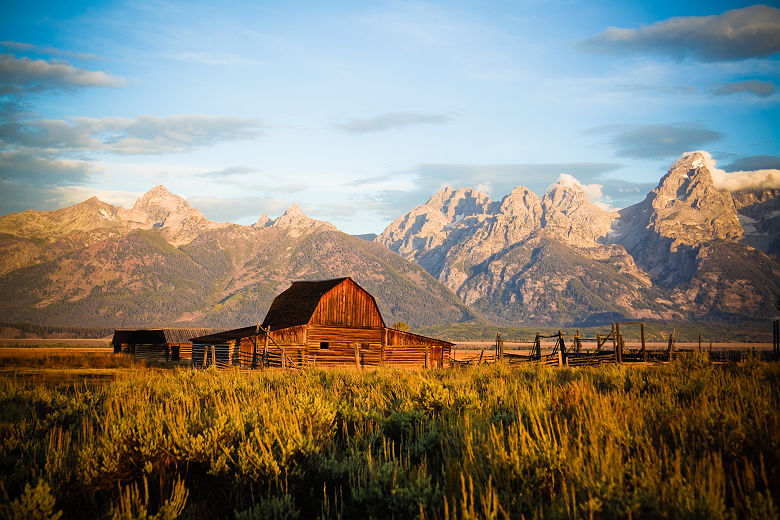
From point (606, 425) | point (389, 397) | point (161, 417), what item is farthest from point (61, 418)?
point (606, 425)

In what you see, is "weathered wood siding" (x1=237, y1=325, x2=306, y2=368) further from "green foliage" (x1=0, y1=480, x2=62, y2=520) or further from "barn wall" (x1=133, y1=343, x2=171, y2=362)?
"barn wall" (x1=133, y1=343, x2=171, y2=362)

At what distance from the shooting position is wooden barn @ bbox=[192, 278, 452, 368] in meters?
37.1

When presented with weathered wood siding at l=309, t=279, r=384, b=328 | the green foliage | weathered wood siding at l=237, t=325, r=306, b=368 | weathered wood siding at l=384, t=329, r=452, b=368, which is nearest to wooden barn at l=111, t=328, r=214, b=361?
weathered wood siding at l=237, t=325, r=306, b=368

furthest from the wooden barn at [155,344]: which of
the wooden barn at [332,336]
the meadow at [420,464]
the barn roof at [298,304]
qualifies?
the meadow at [420,464]

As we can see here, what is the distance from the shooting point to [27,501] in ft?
18.0

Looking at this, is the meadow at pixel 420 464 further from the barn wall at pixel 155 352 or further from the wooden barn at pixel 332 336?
the barn wall at pixel 155 352

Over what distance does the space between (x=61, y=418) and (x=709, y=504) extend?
1083 centimetres

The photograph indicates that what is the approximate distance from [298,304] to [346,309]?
155 inches

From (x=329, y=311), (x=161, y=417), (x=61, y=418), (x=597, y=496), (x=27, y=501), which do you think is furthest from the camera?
(x=329, y=311)

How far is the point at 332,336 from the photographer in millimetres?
39531

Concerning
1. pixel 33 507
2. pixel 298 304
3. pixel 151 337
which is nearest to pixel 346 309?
pixel 298 304

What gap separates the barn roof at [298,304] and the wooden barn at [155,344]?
76.2 ft

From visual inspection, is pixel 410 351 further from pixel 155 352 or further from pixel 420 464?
pixel 155 352

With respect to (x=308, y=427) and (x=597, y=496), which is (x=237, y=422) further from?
(x=597, y=496)
